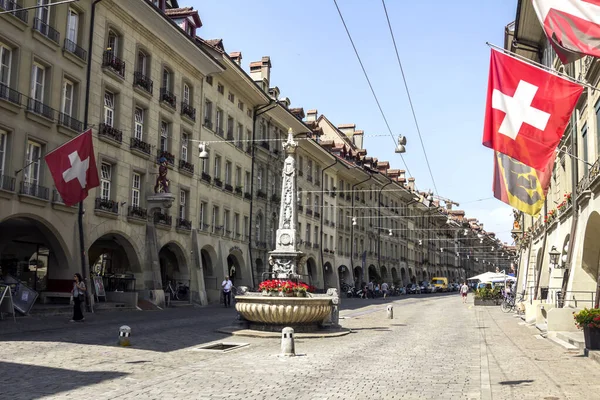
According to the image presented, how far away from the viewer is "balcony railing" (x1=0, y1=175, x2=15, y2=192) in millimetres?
21339

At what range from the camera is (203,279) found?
Answer: 120 ft

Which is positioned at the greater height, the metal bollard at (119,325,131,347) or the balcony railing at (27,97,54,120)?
the balcony railing at (27,97,54,120)

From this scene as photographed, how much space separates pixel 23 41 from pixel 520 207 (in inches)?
697

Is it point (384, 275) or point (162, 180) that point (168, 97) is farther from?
point (384, 275)

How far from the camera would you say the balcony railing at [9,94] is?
21.5 metres

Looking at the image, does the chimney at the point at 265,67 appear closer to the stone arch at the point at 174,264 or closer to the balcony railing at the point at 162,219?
the stone arch at the point at 174,264

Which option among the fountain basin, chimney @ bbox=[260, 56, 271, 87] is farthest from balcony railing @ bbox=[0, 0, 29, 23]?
chimney @ bbox=[260, 56, 271, 87]

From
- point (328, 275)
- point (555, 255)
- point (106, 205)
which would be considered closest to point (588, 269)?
point (555, 255)

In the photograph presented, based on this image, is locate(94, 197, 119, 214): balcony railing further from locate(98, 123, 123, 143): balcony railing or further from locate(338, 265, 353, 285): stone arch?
locate(338, 265, 353, 285): stone arch

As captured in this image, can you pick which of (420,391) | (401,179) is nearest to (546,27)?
(420,391)

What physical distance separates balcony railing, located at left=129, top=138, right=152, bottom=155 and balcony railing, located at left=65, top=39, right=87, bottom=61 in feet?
15.9

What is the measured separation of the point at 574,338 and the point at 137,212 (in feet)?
66.2

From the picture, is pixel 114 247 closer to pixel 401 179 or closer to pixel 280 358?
pixel 280 358

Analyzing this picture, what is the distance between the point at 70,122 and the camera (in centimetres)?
2502
